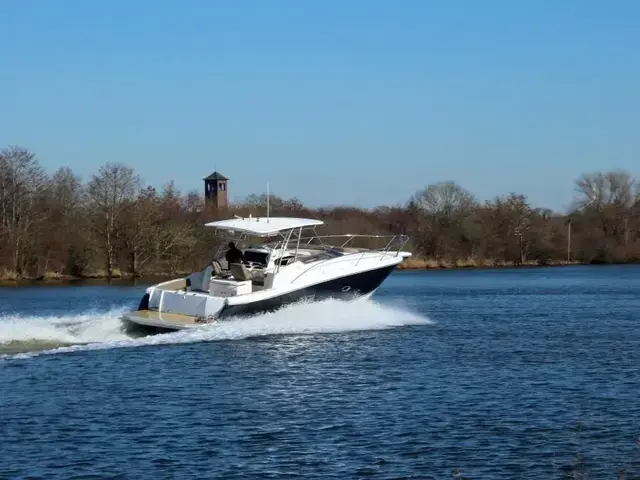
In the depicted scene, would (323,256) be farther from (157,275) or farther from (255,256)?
(157,275)

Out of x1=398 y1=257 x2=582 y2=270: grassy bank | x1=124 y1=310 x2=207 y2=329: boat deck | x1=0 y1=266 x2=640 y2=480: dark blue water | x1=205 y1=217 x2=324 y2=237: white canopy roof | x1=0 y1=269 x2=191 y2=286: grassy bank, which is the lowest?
x1=0 y1=266 x2=640 y2=480: dark blue water

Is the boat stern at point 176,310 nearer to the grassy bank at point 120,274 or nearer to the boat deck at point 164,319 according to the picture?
the boat deck at point 164,319

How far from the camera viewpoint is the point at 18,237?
7738cm

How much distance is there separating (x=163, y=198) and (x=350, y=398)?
73.2 metres

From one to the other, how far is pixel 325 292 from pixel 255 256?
2411 mm

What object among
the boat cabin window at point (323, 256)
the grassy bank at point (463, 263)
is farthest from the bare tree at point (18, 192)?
the boat cabin window at point (323, 256)

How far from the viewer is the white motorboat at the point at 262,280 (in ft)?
93.3

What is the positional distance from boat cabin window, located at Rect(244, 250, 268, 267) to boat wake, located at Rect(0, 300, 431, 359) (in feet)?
6.23

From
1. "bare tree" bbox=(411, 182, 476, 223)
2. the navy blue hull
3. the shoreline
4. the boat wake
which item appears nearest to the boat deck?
the boat wake

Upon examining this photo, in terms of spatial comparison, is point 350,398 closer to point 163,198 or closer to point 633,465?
point 633,465

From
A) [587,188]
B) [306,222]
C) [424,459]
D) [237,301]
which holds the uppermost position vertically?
[587,188]

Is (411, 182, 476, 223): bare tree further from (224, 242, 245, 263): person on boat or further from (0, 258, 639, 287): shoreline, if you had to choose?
(224, 242, 245, 263): person on boat

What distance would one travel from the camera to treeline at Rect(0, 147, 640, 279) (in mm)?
78812

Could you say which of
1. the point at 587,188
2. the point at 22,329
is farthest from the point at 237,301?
the point at 587,188
